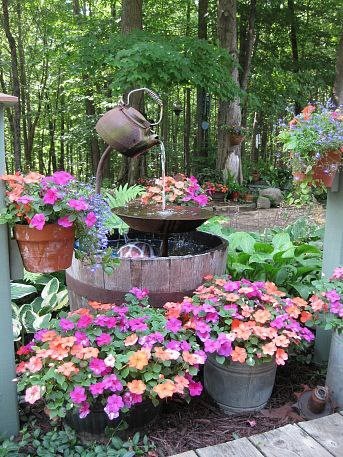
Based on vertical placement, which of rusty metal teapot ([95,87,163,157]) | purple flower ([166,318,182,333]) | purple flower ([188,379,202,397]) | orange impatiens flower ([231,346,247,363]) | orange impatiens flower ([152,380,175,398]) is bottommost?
purple flower ([188,379,202,397])

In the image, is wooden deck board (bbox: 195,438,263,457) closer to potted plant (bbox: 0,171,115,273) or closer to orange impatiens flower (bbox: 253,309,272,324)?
orange impatiens flower (bbox: 253,309,272,324)

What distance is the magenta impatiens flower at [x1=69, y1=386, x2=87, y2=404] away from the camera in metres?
1.62

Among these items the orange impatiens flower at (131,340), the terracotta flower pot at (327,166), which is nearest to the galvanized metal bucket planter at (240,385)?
the orange impatiens flower at (131,340)

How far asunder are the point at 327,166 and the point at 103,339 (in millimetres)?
1366

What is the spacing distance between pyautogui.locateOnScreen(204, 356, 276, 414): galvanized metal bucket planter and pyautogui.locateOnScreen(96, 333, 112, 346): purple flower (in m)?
0.59

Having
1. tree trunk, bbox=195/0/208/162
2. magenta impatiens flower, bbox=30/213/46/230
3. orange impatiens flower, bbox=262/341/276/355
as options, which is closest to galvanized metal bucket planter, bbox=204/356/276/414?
orange impatiens flower, bbox=262/341/276/355

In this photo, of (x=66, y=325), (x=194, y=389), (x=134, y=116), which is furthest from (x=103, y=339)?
(x=134, y=116)

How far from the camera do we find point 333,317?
79.8 inches

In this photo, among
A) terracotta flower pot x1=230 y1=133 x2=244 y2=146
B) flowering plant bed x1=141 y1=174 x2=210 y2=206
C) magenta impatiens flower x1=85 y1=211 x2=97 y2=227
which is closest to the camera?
magenta impatiens flower x1=85 y1=211 x2=97 y2=227

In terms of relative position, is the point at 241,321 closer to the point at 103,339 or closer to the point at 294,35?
the point at 103,339

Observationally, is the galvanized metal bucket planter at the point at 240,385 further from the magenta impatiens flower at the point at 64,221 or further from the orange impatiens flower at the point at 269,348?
the magenta impatiens flower at the point at 64,221

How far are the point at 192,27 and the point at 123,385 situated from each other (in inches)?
503

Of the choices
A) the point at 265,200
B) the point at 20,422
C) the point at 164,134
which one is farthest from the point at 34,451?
the point at 164,134

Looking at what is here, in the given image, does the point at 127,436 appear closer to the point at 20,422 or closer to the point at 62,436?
the point at 62,436
